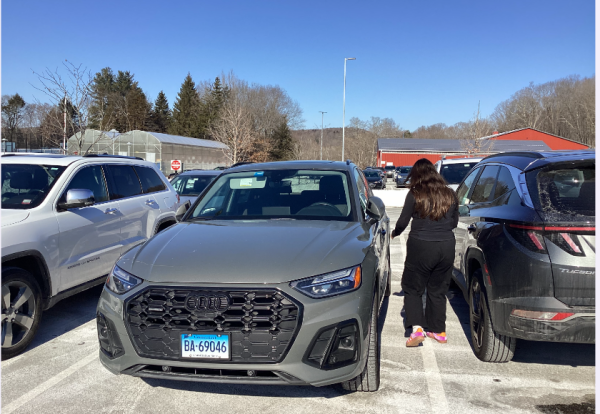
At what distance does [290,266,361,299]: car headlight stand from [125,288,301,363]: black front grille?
0.13 m

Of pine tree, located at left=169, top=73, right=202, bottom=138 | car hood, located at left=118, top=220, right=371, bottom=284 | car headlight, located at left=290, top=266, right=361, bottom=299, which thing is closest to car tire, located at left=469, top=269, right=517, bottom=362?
car hood, located at left=118, top=220, right=371, bottom=284

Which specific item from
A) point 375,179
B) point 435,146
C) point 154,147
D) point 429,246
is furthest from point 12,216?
point 435,146

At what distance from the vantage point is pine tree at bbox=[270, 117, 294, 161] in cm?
6776

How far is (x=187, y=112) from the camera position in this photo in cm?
8225

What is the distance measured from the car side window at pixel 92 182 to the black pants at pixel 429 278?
147 inches

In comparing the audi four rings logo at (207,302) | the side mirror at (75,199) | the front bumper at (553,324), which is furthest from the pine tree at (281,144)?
the audi four rings logo at (207,302)

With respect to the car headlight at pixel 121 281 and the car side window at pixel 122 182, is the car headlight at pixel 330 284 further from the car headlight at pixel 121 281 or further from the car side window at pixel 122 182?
the car side window at pixel 122 182

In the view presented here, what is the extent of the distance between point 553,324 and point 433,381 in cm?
100

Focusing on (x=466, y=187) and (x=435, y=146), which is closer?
(x=466, y=187)

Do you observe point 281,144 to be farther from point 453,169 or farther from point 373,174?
point 453,169

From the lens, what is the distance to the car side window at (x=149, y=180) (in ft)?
22.6

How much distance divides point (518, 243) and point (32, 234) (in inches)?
164

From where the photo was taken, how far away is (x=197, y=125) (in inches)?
3103

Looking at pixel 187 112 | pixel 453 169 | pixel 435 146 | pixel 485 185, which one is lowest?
pixel 485 185
